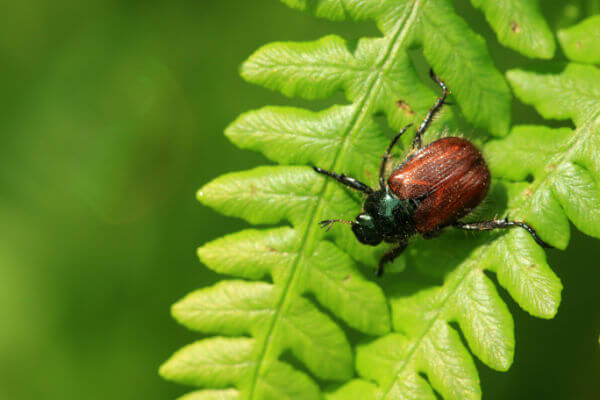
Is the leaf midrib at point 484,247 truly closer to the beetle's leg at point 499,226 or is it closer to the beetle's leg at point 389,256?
the beetle's leg at point 499,226

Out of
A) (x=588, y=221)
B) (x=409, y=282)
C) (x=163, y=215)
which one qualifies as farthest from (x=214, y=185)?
(x=163, y=215)

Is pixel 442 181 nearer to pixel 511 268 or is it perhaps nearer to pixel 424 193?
pixel 424 193

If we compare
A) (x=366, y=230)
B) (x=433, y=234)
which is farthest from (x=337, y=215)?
(x=433, y=234)

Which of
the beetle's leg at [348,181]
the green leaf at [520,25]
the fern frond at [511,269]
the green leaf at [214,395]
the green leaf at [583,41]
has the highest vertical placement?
the green leaf at [520,25]

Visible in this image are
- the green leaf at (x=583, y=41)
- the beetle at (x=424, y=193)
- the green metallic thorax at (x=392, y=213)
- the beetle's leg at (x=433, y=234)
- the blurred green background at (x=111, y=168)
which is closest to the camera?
the green leaf at (x=583, y=41)

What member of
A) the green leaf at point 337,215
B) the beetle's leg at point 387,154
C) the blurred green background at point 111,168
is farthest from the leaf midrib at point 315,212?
the blurred green background at point 111,168

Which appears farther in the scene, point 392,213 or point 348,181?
point 392,213
